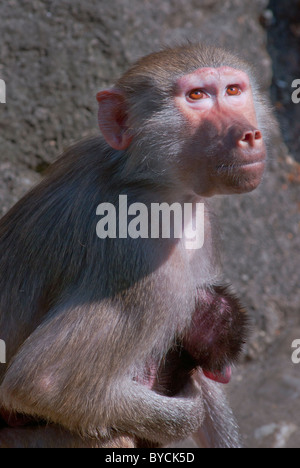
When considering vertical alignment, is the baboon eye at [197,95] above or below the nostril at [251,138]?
above

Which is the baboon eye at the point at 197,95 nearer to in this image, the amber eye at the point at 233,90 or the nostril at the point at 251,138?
the amber eye at the point at 233,90

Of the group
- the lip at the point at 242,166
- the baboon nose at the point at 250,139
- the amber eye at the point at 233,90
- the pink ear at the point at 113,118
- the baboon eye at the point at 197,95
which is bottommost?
the lip at the point at 242,166

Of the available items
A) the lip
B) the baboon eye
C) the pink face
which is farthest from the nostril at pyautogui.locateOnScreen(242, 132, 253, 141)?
the baboon eye

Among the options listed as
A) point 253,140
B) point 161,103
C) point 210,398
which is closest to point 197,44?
point 161,103

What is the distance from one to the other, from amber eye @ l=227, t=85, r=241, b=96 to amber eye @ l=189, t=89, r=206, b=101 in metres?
0.14

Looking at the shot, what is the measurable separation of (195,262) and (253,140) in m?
0.79

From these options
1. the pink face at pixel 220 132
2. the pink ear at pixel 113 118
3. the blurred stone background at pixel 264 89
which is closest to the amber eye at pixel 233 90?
the pink face at pixel 220 132

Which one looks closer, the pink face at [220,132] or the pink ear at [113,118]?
the pink face at [220,132]

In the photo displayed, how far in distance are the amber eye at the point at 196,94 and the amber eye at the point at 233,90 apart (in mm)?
135

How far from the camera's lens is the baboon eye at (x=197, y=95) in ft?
11.3

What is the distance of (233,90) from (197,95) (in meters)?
0.19

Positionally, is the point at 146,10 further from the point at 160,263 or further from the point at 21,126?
the point at 160,263

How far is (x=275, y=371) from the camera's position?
215 inches

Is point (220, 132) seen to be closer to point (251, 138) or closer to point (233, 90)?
point (251, 138)
